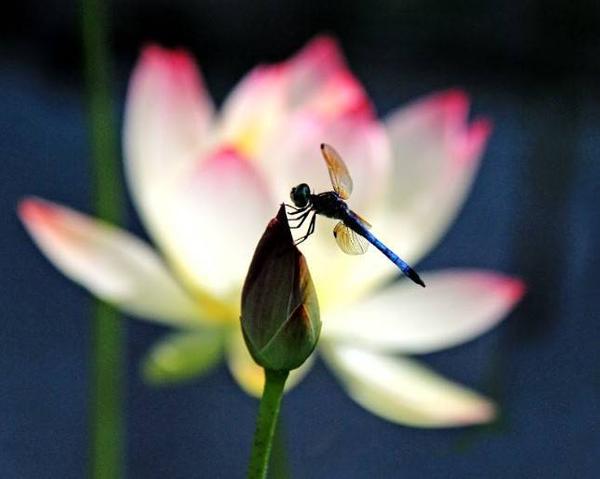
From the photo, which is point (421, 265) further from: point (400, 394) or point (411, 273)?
point (411, 273)

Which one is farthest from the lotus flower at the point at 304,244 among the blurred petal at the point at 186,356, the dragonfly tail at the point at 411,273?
the dragonfly tail at the point at 411,273

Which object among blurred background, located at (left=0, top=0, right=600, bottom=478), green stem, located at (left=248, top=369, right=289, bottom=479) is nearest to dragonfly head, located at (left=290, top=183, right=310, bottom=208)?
green stem, located at (left=248, top=369, right=289, bottom=479)

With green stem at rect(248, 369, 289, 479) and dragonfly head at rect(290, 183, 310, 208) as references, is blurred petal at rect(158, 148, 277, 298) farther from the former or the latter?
green stem at rect(248, 369, 289, 479)

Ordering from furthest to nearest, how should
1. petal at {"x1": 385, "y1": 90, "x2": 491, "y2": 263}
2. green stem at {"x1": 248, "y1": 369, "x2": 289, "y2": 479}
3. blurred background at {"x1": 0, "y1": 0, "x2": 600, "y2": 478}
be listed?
blurred background at {"x1": 0, "y1": 0, "x2": 600, "y2": 478}
petal at {"x1": 385, "y1": 90, "x2": 491, "y2": 263}
green stem at {"x1": 248, "y1": 369, "x2": 289, "y2": 479}

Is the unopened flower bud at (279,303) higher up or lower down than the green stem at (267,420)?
higher up

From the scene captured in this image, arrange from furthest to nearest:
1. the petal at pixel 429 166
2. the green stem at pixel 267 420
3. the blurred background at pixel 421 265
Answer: the blurred background at pixel 421 265, the petal at pixel 429 166, the green stem at pixel 267 420

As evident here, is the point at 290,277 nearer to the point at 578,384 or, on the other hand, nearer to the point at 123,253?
the point at 123,253

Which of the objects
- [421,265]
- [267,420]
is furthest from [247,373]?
[421,265]

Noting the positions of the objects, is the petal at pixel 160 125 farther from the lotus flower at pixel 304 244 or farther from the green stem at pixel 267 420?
the green stem at pixel 267 420
